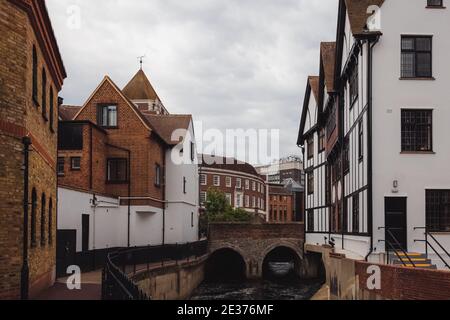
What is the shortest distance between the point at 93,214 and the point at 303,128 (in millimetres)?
19995

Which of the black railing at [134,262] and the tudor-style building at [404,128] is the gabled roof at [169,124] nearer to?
the black railing at [134,262]

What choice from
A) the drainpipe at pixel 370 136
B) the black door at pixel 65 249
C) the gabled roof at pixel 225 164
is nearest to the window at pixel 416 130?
the drainpipe at pixel 370 136

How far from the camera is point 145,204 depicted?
34.9 meters

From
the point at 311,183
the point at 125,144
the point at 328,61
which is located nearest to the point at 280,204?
the point at 311,183

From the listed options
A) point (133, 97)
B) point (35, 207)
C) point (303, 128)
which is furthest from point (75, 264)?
point (133, 97)

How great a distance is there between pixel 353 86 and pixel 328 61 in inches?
Result: 330

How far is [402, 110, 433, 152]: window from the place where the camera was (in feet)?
68.3

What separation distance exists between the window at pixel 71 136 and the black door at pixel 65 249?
7.50 metres

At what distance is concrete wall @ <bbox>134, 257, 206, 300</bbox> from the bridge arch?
35.4 ft

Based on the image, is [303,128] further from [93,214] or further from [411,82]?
[411,82]

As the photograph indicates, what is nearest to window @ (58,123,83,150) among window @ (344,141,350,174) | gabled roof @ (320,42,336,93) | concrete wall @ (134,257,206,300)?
concrete wall @ (134,257,206,300)

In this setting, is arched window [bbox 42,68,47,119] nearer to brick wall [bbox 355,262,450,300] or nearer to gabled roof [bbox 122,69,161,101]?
brick wall [bbox 355,262,450,300]

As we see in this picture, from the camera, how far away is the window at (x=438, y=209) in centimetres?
2053

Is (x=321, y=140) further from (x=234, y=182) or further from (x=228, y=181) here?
(x=234, y=182)
